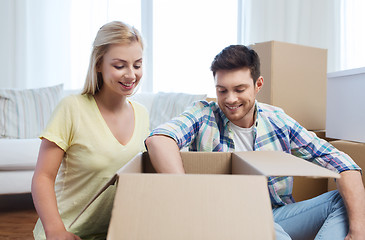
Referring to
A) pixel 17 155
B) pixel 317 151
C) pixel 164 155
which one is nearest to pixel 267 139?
pixel 317 151

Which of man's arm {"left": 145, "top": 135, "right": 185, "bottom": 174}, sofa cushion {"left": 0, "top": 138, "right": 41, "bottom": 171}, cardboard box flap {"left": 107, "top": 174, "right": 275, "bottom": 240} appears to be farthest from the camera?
sofa cushion {"left": 0, "top": 138, "right": 41, "bottom": 171}

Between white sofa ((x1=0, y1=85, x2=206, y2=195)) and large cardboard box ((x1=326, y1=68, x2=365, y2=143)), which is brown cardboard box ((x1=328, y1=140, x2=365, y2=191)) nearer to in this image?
large cardboard box ((x1=326, y1=68, x2=365, y2=143))

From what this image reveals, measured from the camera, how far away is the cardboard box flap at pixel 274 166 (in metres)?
0.48

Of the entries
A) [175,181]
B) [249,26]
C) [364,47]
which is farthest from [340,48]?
[175,181]

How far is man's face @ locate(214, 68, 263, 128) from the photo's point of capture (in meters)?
1.03

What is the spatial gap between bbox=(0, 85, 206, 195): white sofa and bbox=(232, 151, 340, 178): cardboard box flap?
1443 mm

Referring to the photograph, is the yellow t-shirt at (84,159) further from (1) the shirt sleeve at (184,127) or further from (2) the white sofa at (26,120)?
(2) the white sofa at (26,120)

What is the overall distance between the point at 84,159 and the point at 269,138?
56 centimetres

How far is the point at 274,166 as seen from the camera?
542 mm

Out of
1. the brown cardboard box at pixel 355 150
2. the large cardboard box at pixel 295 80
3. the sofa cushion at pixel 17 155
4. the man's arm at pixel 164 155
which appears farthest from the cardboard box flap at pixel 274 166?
the sofa cushion at pixel 17 155

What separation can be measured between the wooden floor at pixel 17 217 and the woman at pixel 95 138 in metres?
0.76

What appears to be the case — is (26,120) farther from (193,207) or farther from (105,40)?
(193,207)

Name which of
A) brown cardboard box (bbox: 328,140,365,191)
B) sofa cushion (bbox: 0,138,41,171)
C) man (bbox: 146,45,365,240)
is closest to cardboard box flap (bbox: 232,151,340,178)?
man (bbox: 146,45,365,240)

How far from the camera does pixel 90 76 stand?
0.97 meters
